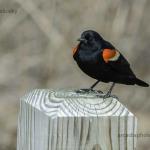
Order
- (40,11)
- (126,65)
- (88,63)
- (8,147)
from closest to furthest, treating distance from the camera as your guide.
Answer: (88,63) → (126,65) → (8,147) → (40,11)

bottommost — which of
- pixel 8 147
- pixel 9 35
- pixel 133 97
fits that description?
pixel 8 147

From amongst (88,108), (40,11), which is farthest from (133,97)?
(88,108)

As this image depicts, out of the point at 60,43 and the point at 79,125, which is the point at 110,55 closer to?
the point at 79,125

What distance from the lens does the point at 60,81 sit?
5.85 m

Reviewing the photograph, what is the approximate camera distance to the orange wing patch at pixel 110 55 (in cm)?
350

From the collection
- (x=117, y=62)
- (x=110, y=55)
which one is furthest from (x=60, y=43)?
(x=110, y=55)

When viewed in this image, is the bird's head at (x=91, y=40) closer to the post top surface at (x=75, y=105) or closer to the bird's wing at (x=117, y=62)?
the bird's wing at (x=117, y=62)

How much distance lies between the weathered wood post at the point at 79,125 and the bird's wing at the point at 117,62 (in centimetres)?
120

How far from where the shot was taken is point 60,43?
581cm

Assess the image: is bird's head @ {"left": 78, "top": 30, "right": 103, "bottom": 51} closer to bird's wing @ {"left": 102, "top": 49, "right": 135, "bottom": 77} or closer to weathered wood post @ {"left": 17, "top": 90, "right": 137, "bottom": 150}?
bird's wing @ {"left": 102, "top": 49, "right": 135, "bottom": 77}

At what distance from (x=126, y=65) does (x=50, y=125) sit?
1567 mm

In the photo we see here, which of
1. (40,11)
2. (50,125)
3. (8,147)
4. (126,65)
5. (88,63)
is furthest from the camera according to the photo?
(40,11)

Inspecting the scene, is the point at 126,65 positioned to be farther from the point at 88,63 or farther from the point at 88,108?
the point at 88,108

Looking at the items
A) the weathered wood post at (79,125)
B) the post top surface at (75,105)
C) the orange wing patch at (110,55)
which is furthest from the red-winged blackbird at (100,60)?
the weathered wood post at (79,125)
